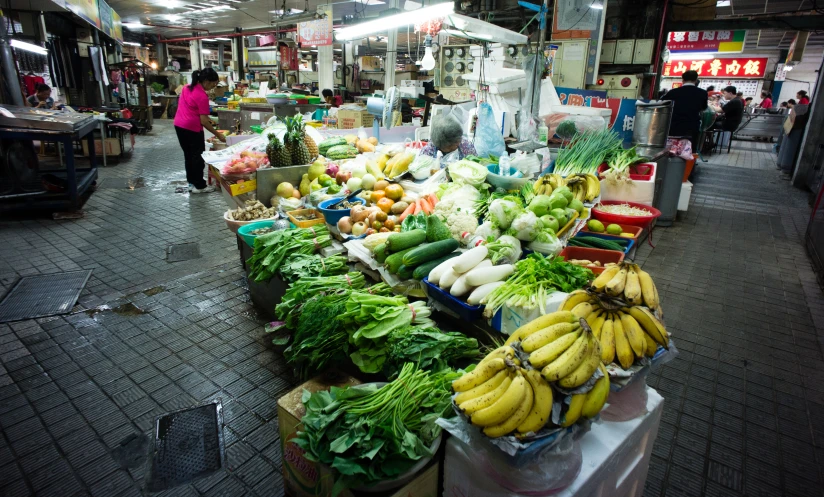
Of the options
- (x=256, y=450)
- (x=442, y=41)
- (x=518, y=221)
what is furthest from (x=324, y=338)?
(x=442, y=41)

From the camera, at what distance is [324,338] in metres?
2.49

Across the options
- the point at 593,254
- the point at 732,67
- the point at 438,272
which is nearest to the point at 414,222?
the point at 438,272

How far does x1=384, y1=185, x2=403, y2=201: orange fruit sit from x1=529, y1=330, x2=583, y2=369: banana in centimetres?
278

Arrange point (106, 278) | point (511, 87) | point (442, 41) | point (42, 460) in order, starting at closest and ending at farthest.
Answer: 1. point (42, 460)
2. point (106, 278)
3. point (511, 87)
4. point (442, 41)

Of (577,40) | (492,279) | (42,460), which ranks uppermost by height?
(577,40)

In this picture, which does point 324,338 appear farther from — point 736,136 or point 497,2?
point 736,136

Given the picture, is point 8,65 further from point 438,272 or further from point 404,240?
point 438,272

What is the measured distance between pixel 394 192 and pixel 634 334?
2.75 meters

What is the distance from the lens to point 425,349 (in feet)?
7.29

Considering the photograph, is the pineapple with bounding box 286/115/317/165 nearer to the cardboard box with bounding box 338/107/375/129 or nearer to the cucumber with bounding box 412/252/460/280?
the cardboard box with bounding box 338/107/375/129

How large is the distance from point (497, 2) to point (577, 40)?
3083 millimetres

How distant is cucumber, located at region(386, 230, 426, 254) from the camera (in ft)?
9.71

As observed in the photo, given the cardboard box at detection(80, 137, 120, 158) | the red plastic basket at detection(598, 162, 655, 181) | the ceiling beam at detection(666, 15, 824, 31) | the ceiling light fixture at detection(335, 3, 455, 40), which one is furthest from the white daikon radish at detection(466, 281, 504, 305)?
the cardboard box at detection(80, 137, 120, 158)

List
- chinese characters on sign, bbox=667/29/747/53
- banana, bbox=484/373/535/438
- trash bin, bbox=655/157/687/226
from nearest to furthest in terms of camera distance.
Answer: banana, bbox=484/373/535/438
trash bin, bbox=655/157/687/226
chinese characters on sign, bbox=667/29/747/53
